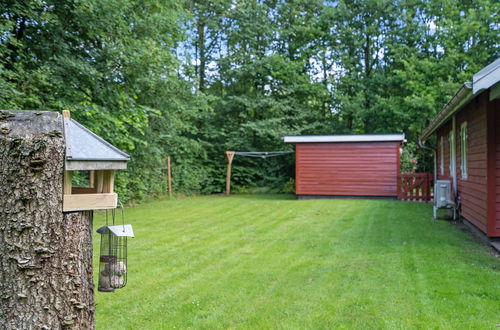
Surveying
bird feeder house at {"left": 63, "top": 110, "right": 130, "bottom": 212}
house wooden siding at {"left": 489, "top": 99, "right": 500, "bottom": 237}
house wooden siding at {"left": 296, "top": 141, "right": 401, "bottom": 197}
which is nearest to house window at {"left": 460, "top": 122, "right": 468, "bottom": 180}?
house wooden siding at {"left": 489, "top": 99, "right": 500, "bottom": 237}

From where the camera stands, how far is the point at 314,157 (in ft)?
48.5

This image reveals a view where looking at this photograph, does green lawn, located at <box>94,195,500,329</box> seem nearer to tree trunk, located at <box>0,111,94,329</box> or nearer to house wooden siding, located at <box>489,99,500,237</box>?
house wooden siding, located at <box>489,99,500,237</box>

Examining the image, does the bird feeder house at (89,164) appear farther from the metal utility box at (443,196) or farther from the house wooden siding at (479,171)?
the metal utility box at (443,196)

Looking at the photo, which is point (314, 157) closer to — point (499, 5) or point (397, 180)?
point (397, 180)

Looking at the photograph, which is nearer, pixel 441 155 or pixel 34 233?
pixel 34 233

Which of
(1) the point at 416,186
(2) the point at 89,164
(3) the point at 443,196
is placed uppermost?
(2) the point at 89,164

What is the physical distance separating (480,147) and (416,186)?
7.41m

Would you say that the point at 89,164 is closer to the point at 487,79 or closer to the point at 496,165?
the point at 487,79

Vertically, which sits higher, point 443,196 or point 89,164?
point 89,164

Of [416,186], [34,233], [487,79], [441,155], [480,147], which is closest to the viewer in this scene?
[34,233]

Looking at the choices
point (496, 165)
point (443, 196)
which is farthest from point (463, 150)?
point (496, 165)

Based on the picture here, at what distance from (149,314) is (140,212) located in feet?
25.8

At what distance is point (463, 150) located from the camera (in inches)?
325

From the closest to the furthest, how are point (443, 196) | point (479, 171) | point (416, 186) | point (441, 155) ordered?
point (479, 171) → point (443, 196) → point (441, 155) → point (416, 186)
